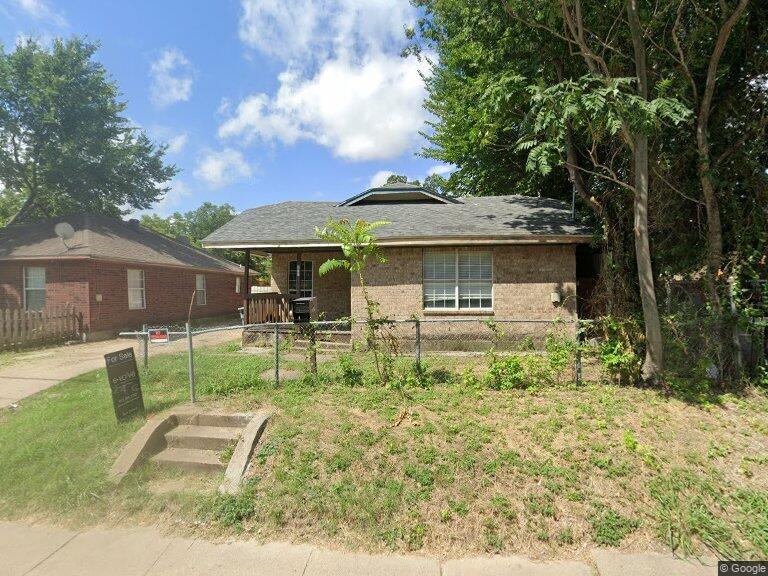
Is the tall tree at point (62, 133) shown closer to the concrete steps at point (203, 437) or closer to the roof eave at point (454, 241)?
the roof eave at point (454, 241)

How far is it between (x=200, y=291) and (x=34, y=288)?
21.7ft

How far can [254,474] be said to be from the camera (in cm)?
391

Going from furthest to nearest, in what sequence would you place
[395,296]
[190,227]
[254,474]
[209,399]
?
[190,227]
[395,296]
[209,399]
[254,474]

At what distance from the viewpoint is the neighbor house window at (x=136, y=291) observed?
600 inches

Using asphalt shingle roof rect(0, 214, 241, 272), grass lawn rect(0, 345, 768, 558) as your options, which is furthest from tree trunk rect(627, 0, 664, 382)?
asphalt shingle roof rect(0, 214, 241, 272)

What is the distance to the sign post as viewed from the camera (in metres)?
5.01

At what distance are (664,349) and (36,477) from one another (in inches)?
345

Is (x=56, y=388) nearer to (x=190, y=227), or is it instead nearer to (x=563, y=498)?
(x=563, y=498)

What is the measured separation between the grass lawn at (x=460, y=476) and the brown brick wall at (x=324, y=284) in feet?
24.9

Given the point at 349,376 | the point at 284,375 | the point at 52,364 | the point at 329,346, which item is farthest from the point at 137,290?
the point at 349,376

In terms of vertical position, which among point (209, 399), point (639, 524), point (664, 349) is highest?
point (664, 349)

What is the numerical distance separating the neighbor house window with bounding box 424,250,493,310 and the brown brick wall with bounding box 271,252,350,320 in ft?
12.2

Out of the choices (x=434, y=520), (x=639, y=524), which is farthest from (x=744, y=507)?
(x=434, y=520)

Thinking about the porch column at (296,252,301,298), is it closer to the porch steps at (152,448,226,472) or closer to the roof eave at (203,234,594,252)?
the roof eave at (203,234,594,252)
